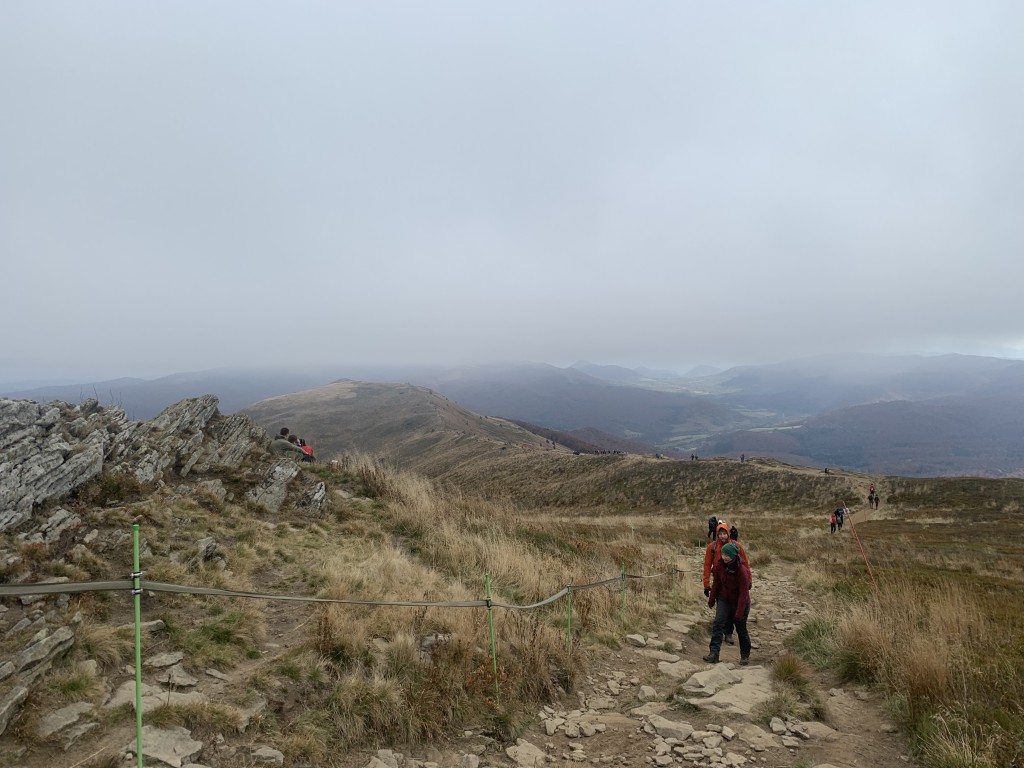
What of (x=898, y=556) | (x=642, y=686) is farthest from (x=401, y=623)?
(x=898, y=556)

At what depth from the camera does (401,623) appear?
6.24 meters

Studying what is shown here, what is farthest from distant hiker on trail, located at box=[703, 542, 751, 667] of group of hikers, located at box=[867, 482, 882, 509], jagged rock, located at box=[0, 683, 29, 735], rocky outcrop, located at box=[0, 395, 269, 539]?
group of hikers, located at box=[867, 482, 882, 509]

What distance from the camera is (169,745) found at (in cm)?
386

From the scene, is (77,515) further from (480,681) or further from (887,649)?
(887,649)

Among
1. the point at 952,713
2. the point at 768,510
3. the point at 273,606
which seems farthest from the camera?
the point at 768,510

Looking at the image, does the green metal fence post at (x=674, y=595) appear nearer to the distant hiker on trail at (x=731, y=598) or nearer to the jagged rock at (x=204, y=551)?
the distant hiker on trail at (x=731, y=598)

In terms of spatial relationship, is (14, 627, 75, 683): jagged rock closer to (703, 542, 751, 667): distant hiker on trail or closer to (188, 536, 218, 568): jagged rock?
→ (188, 536, 218, 568): jagged rock

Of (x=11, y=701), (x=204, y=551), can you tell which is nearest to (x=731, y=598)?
(x=11, y=701)

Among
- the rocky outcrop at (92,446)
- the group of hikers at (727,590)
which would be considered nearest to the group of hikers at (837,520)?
the group of hikers at (727,590)

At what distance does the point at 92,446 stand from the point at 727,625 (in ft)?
41.2

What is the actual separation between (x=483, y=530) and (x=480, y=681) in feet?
24.9

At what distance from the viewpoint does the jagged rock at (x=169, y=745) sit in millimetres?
3719

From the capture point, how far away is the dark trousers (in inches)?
288

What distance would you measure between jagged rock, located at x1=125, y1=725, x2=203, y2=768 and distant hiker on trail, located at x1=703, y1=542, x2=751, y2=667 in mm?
6613
